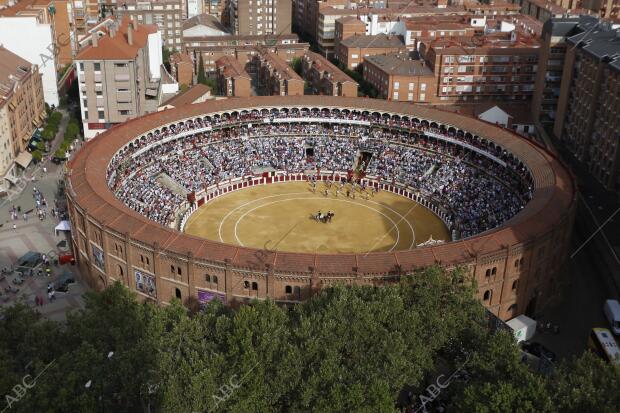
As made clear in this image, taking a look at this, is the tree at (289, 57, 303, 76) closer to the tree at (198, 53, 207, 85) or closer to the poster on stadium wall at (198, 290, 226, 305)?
the tree at (198, 53, 207, 85)

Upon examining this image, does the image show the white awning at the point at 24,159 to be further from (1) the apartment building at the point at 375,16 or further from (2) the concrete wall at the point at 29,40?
(1) the apartment building at the point at 375,16

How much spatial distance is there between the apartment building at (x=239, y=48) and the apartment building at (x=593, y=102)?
75880 millimetres

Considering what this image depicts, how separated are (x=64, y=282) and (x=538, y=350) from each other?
49.9m

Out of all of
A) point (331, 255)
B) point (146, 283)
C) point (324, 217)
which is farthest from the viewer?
point (324, 217)

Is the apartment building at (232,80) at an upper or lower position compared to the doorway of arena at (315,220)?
upper

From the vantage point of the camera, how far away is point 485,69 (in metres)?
132

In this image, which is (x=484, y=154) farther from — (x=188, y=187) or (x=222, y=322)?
(x=222, y=322)

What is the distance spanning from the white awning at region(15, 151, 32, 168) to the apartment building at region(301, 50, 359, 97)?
2268 inches

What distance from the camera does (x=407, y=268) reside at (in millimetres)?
59406

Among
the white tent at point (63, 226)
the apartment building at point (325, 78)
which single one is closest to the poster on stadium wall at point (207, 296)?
the white tent at point (63, 226)

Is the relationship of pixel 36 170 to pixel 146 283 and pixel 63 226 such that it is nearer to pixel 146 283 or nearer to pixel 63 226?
pixel 63 226

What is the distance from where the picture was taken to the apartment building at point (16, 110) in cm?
9875

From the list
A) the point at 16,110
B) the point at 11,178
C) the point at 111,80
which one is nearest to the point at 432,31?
the point at 111,80

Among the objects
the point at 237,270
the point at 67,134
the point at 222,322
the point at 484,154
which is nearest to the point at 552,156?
the point at 484,154
